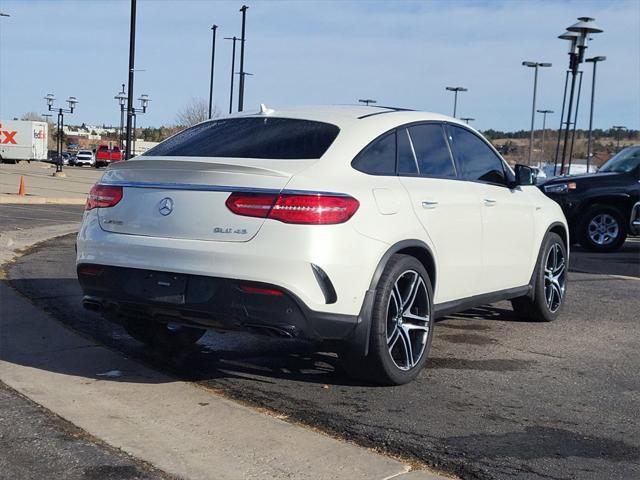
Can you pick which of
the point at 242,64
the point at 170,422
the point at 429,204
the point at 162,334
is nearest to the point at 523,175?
the point at 429,204

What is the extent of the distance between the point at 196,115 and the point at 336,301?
51380 mm

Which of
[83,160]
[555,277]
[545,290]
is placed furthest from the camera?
[83,160]

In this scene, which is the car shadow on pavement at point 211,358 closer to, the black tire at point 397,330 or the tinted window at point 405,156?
the black tire at point 397,330

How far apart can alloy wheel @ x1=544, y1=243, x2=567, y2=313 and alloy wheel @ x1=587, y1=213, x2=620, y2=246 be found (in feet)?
21.5

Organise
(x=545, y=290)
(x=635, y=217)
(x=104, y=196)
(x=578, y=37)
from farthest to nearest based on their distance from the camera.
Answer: (x=578, y=37) → (x=635, y=217) → (x=545, y=290) → (x=104, y=196)

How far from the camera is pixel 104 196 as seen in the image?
4.89 meters

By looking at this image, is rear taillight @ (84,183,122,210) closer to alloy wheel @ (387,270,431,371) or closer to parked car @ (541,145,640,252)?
alloy wheel @ (387,270,431,371)

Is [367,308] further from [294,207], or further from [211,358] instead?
[211,358]

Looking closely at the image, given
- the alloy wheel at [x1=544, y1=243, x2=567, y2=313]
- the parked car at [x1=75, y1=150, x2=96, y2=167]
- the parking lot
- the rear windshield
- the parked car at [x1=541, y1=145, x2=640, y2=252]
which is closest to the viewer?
the parking lot

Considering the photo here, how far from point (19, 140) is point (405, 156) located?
58.7 m

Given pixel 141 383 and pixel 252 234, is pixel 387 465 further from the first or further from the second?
pixel 141 383

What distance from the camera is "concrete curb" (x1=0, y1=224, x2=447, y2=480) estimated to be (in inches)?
142

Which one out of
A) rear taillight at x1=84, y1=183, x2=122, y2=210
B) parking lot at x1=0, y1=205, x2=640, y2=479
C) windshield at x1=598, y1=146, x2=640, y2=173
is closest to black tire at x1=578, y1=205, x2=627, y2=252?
windshield at x1=598, y1=146, x2=640, y2=173

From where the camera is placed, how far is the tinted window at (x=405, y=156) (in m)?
5.14
